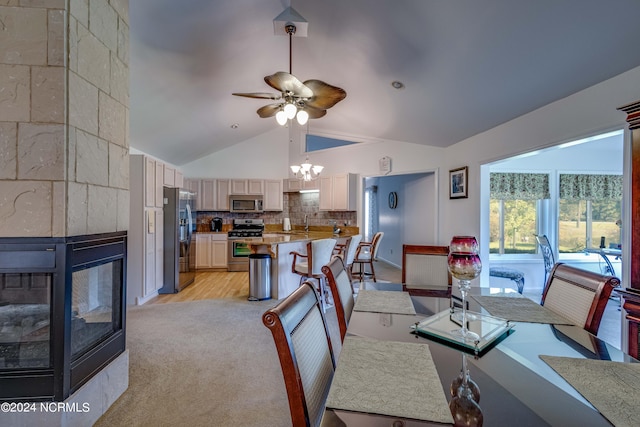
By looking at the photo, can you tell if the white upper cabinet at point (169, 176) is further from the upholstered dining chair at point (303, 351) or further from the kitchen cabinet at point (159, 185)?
the upholstered dining chair at point (303, 351)

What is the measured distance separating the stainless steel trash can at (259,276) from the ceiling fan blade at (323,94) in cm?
234

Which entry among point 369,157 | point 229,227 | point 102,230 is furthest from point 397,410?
point 229,227

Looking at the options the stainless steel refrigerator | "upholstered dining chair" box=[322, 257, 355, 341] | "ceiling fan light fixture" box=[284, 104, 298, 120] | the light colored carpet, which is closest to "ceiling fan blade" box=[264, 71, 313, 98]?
"ceiling fan light fixture" box=[284, 104, 298, 120]

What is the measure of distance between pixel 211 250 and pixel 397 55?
5353 mm

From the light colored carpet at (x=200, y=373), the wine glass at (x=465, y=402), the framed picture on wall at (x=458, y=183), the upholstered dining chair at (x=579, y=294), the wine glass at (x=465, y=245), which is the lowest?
the light colored carpet at (x=200, y=373)

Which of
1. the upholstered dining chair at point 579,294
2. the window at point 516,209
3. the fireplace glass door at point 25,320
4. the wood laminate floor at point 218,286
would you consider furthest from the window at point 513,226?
the fireplace glass door at point 25,320

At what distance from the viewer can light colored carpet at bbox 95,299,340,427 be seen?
6.24 feet

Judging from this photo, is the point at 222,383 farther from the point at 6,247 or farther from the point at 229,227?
the point at 229,227

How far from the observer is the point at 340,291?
163 cm

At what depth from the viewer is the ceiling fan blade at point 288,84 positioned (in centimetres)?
243

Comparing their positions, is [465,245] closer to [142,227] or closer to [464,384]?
[464,384]

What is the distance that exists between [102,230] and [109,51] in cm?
119

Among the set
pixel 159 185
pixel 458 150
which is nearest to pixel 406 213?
pixel 458 150

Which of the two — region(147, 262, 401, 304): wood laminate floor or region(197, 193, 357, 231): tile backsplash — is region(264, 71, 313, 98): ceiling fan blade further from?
region(197, 193, 357, 231): tile backsplash
